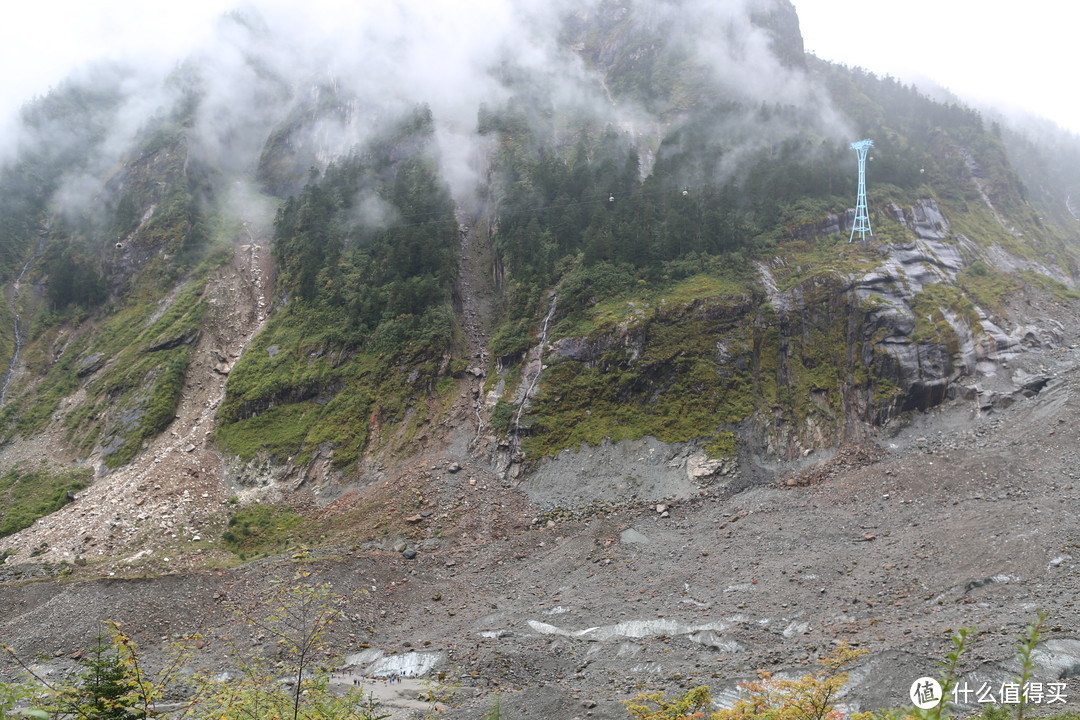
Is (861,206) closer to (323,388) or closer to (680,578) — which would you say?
(680,578)

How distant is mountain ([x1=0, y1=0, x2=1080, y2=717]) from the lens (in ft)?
98.5

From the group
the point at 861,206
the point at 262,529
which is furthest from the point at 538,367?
the point at 861,206

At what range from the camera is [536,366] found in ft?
172

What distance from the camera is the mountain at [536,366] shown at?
30031 millimetres

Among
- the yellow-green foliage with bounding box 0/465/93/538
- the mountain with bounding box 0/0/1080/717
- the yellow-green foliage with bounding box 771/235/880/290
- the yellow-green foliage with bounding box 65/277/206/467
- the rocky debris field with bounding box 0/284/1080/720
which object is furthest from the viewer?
the yellow-green foliage with bounding box 771/235/880/290

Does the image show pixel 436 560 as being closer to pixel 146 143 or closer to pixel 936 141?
pixel 146 143

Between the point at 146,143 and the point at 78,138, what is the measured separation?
13.5m

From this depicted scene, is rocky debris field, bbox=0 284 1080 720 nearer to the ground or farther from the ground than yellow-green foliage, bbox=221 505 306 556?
farther from the ground

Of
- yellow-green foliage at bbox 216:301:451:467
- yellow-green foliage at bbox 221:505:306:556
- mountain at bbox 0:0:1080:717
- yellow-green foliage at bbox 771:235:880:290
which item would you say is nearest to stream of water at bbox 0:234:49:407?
mountain at bbox 0:0:1080:717

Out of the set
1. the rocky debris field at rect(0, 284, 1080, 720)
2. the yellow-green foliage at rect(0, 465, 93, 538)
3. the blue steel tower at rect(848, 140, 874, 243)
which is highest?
the blue steel tower at rect(848, 140, 874, 243)

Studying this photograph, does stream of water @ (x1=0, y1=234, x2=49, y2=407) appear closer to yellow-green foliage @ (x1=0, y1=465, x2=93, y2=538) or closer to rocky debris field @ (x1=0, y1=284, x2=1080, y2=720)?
yellow-green foliage @ (x1=0, y1=465, x2=93, y2=538)

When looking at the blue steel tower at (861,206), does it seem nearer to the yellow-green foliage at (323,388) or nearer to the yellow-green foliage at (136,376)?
the yellow-green foliage at (323,388)

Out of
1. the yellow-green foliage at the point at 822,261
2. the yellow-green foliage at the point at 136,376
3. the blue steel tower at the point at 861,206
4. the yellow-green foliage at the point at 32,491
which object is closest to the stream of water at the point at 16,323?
the yellow-green foliage at the point at 136,376

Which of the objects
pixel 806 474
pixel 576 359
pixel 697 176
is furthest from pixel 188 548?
pixel 697 176
